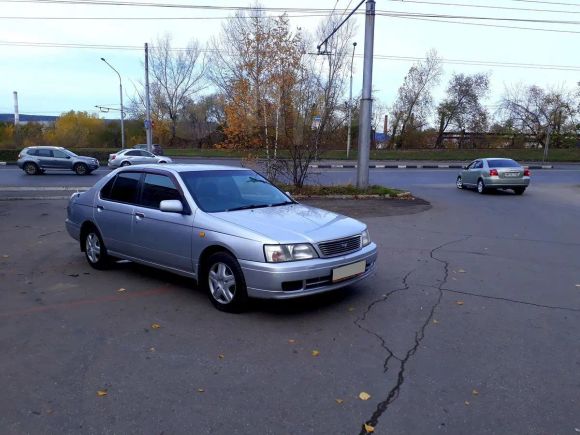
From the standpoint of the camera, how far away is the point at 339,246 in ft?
16.4

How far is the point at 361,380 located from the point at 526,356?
4.93 feet

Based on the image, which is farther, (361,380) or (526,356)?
(526,356)

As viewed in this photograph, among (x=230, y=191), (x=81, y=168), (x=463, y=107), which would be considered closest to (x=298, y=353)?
(x=230, y=191)

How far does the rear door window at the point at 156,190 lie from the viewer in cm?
573

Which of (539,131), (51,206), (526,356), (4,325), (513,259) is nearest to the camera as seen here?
(526,356)

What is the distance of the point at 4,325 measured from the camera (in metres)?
4.64

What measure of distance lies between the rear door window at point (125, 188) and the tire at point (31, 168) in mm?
23388

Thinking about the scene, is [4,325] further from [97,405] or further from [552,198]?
[552,198]

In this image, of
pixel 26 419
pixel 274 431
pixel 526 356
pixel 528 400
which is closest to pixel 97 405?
pixel 26 419

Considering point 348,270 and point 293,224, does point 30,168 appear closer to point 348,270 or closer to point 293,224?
point 293,224

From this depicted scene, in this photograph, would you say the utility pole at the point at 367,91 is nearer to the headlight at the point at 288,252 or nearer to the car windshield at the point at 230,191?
the car windshield at the point at 230,191

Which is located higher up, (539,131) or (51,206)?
(539,131)

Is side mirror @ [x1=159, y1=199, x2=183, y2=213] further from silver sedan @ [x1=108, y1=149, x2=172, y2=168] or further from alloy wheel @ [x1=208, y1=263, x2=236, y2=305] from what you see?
silver sedan @ [x1=108, y1=149, x2=172, y2=168]

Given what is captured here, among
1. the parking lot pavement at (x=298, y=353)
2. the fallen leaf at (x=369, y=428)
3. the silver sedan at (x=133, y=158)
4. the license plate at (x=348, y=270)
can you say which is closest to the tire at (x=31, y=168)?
the silver sedan at (x=133, y=158)
